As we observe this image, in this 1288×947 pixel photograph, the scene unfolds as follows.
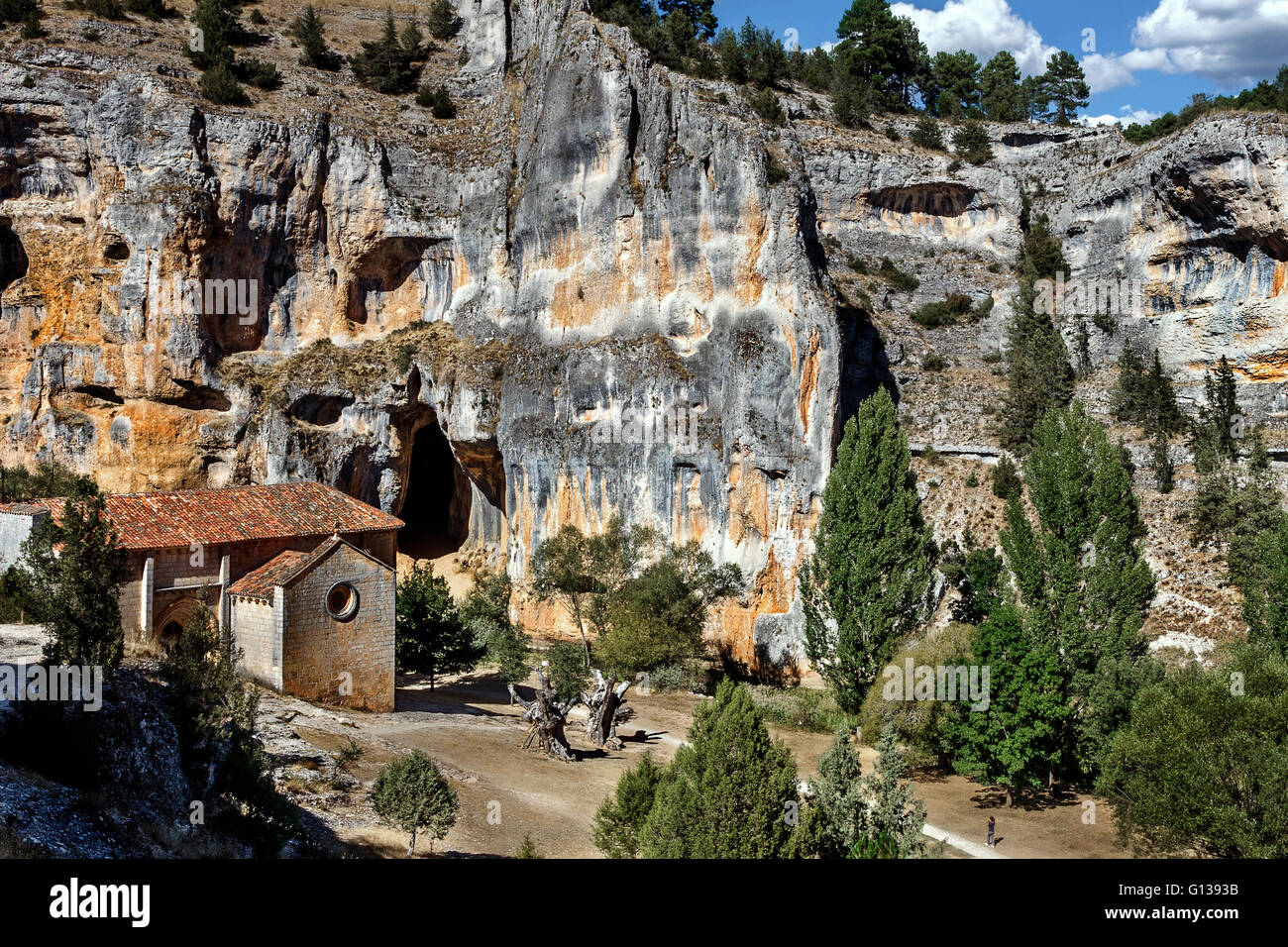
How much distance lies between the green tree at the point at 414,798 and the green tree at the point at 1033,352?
35.8 m

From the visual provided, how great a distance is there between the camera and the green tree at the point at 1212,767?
17.5 metres

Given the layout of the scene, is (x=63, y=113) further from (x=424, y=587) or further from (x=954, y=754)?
(x=954, y=754)

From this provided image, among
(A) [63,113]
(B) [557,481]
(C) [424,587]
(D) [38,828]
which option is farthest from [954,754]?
(A) [63,113]

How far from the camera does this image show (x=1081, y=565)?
3036cm

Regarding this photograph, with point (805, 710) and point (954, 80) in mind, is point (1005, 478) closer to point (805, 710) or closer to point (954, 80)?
point (805, 710)

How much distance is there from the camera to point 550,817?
21125 millimetres

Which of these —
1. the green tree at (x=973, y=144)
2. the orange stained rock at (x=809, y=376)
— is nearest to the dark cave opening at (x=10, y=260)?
the orange stained rock at (x=809, y=376)

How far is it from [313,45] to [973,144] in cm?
3916

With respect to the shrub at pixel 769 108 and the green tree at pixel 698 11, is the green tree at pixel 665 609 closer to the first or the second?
the shrub at pixel 769 108

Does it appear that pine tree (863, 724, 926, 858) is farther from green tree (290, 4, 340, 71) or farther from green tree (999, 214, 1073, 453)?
green tree (290, 4, 340, 71)

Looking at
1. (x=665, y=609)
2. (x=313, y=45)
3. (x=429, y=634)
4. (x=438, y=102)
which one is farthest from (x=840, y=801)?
(x=313, y=45)

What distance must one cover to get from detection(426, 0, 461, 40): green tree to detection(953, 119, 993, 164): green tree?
102 feet

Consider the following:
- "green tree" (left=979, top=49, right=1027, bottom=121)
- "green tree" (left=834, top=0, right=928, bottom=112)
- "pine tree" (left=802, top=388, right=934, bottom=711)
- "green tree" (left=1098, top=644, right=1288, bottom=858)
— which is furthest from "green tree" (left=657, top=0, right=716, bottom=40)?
"green tree" (left=1098, top=644, right=1288, bottom=858)

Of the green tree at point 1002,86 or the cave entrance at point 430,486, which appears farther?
the green tree at point 1002,86
